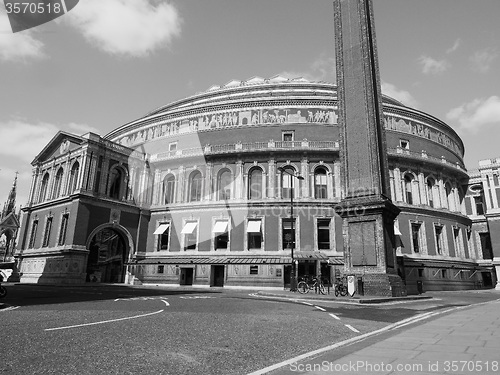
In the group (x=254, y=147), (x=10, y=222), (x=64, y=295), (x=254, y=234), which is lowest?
(x=64, y=295)

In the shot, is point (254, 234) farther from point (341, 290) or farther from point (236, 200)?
point (341, 290)

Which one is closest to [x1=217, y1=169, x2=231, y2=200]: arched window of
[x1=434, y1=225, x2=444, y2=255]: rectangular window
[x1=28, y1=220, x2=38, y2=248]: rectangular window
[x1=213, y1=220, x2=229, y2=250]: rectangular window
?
[x1=213, y1=220, x2=229, y2=250]: rectangular window

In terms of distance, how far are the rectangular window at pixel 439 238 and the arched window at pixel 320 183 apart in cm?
1330

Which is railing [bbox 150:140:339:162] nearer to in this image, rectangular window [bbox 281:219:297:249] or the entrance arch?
rectangular window [bbox 281:219:297:249]

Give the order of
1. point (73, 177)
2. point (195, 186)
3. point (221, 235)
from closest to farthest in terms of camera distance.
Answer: point (221, 235) → point (73, 177) → point (195, 186)

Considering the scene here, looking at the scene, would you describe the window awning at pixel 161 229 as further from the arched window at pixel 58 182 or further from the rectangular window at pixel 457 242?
the rectangular window at pixel 457 242

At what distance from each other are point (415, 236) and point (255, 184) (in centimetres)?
1783

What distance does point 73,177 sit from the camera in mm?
36594

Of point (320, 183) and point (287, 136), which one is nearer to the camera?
point (320, 183)

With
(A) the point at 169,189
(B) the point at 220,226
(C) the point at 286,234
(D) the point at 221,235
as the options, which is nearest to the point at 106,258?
(A) the point at 169,189

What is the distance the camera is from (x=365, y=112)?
2283 cm

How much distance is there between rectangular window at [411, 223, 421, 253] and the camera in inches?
1432

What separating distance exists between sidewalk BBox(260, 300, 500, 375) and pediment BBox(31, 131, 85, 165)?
3695cm

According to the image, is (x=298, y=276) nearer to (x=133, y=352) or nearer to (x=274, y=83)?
(x=274, y=83)
